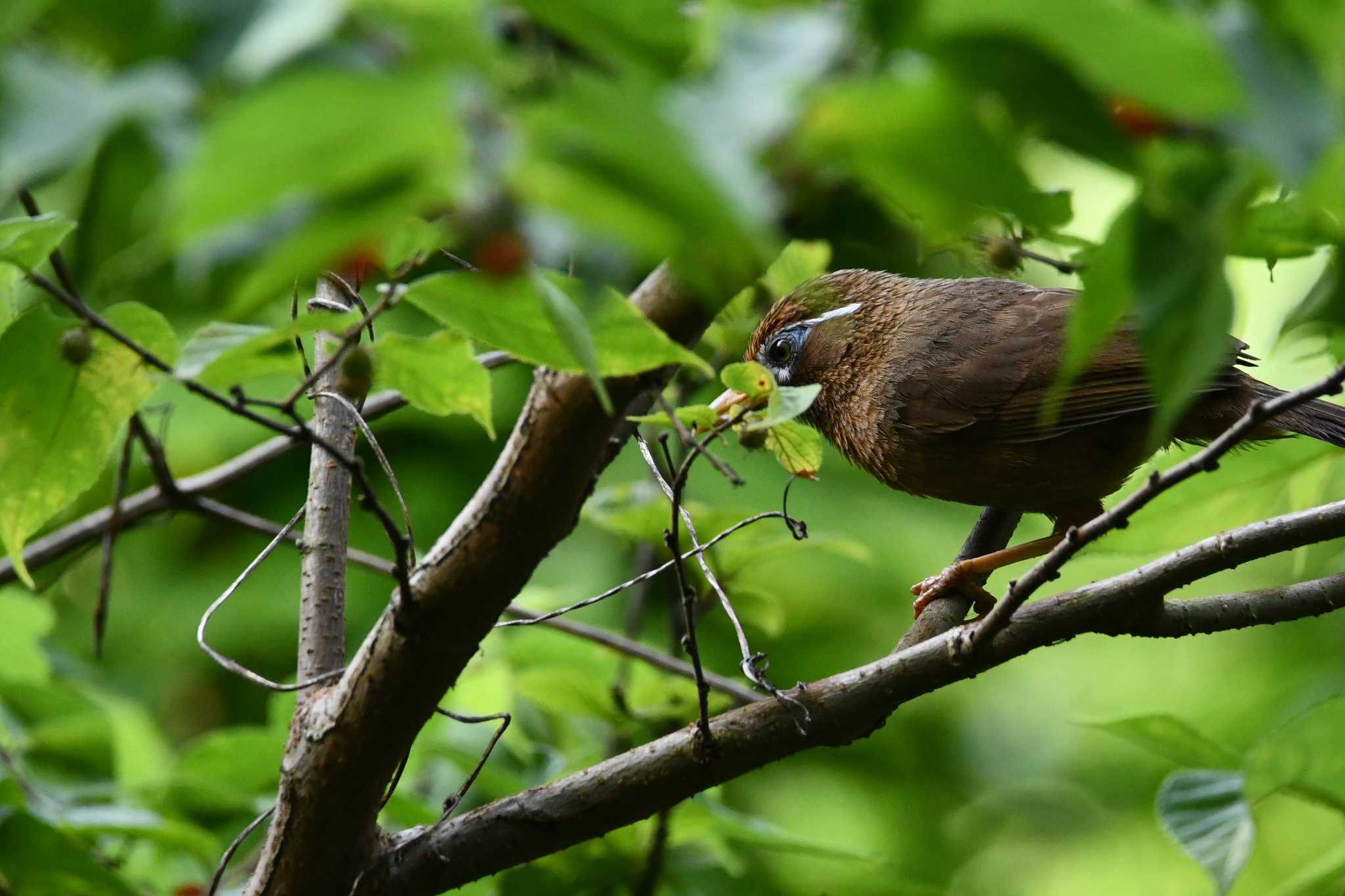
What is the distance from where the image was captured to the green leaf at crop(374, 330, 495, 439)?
1768 mm

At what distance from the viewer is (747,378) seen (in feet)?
7.32

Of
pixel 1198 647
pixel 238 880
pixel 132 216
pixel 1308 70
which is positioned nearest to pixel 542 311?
pixel 132 216

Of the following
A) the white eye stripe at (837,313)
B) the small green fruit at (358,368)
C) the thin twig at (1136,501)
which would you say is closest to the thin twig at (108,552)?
the small green fruit at (358,368)

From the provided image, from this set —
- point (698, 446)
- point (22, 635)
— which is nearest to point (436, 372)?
point (698, 446)

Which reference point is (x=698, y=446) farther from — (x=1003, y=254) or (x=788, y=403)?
(x=1003, y=254)

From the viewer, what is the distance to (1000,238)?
108 inches

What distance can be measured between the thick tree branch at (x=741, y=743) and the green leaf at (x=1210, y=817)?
518 millimetres

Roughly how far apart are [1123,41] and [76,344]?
4.84ft

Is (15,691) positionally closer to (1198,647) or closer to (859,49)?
(859,49)

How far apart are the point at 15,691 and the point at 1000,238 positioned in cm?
291

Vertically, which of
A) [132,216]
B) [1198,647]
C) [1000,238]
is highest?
[132,216]

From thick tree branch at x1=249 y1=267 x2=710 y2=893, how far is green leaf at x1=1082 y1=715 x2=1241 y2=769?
1277mm

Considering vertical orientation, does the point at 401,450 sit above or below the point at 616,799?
below

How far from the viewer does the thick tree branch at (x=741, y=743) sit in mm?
2287
